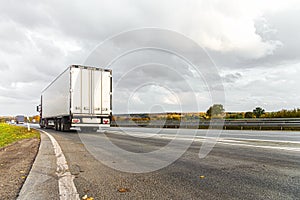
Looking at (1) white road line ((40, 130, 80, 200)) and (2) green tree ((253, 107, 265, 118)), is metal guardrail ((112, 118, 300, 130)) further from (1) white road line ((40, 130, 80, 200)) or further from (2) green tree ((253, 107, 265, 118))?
(1) white road line ((40, 130, 80, 200))

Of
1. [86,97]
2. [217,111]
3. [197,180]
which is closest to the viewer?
[197,180]

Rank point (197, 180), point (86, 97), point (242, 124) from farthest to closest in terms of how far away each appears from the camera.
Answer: point (242, 124), point (86, 97), point (197, 180)

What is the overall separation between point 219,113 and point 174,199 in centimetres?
2564

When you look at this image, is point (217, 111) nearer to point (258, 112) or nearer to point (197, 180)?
point (258, 112)

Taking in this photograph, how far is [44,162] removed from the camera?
580 cm

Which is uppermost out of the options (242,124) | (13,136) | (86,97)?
(86,97)

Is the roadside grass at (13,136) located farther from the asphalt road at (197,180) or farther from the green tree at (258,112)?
the green tree at (258,112)

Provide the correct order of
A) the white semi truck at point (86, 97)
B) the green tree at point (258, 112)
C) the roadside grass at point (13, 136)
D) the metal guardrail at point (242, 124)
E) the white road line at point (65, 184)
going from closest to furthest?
the white road line at point (65, 184), the roadside grass at point (13, 136), the white semi truck at point (86, 97), the metal guardrail at point (242, 124), the green tree at point (258, 112)

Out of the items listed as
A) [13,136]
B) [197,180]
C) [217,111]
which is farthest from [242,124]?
[197,180]

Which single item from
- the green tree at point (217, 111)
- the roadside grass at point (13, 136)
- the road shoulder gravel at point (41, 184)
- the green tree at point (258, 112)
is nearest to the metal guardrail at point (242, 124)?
the green tree at point (217, 111)

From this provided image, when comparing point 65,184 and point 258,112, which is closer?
point 65,184

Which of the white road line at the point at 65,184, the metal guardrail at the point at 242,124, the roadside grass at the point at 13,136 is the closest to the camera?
the white road line at the point at 65,184

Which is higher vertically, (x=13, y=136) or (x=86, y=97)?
(x=86, y=97)

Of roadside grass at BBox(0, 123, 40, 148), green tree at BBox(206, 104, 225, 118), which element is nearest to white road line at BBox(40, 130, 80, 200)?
roadside grass at BBox(0, 123, 40, 148)
